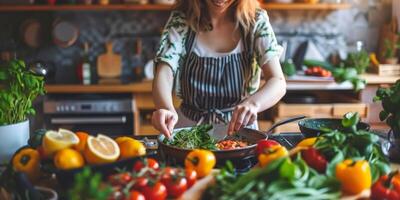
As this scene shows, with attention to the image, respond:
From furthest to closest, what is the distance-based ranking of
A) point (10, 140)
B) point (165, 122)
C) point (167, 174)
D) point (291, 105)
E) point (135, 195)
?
point (291, 105) < point (165, 122) < point (10, 140) < point (167, 174) < point (135, 195)

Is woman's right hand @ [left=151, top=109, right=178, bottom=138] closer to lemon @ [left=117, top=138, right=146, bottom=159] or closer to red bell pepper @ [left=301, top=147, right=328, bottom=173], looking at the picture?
lemon @ [left=117, top=138, right=146, bottom=159]

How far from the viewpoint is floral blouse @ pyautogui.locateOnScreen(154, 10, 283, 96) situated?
83.0 inches

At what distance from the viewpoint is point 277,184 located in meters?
1.11

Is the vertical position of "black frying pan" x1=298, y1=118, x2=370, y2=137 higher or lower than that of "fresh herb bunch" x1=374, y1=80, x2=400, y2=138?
lower

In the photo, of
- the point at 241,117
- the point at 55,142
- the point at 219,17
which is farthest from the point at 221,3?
the point at 55,142

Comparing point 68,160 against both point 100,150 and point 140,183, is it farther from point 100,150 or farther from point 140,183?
point 140,183

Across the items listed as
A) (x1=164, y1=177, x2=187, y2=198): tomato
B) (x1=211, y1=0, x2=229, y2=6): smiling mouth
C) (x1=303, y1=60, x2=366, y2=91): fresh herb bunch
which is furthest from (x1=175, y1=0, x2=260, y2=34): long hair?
(x1=303, y1=60, x2=366, y2=91): fresh herb bunch

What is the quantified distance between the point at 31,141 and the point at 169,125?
0.43m

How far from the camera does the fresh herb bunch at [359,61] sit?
12.8ft

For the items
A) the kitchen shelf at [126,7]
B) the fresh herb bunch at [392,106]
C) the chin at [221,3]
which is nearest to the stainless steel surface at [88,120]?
the kitchen shelf at [126,7]

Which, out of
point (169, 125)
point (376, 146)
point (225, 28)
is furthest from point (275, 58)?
point (376, 146)

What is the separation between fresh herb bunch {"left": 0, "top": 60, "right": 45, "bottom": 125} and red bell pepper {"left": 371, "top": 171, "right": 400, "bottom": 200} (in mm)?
1027

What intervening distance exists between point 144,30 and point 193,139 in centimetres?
270

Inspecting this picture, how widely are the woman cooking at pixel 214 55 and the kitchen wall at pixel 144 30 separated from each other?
6.56 ft
